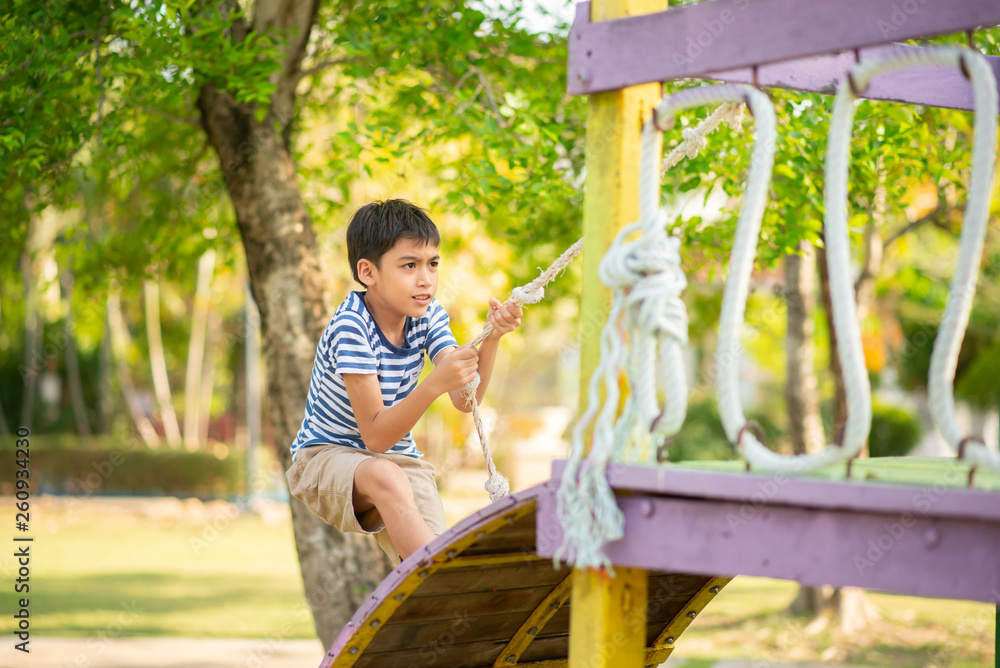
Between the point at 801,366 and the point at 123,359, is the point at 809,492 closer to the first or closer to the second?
the point at 801,366

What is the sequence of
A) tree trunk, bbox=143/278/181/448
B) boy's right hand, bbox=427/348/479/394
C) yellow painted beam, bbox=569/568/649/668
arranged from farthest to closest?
tree trunk, bbox=143/278/181/448
boy's right hand, bbox=427/348/479/394
yellow painted beam, bbox=569/568/649/668

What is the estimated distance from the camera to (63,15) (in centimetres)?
411

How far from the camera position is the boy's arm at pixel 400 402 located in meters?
2.50

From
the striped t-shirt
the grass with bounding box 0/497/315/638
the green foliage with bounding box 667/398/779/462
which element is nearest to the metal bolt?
the striped t-shirt

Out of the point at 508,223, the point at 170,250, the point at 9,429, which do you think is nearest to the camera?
the point at 170,250

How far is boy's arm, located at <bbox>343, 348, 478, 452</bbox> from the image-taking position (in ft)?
8.20

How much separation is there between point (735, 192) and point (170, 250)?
335cm

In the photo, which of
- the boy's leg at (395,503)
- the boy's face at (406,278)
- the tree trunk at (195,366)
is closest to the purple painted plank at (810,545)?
the boy's leg at (395,503)

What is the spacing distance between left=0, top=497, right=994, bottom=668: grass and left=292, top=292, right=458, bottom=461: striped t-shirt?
4.09 meters

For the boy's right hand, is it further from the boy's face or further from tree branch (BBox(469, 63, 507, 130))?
tree branch (BBox(469, 63, 507, 130))

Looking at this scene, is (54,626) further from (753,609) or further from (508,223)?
(753,609)

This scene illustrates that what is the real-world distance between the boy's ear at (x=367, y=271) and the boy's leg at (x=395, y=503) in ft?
1.90

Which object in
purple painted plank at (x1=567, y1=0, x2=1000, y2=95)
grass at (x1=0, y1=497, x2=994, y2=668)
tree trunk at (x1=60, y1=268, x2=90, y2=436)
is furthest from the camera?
tree trunk at (x1=60, y1=268, x2=90, y2=436)

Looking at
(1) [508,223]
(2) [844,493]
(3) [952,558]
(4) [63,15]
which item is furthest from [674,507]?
(1) [508,223]
